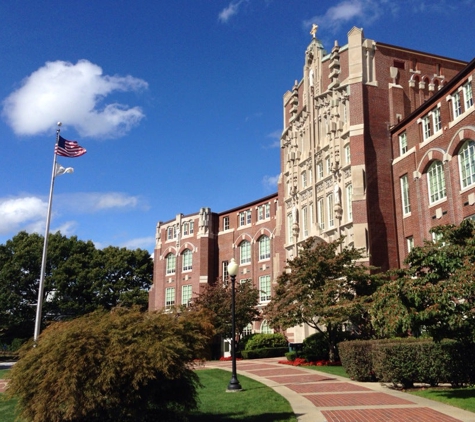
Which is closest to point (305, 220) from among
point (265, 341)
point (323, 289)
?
point (265, 341)

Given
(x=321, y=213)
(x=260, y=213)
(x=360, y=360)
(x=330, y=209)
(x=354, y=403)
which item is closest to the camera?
(x=354, y=403)

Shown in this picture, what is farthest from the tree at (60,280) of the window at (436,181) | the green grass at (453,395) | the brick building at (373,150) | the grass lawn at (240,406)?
the green grass at (453,395)

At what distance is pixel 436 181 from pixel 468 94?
16.9ft

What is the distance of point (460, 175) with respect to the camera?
87.2 feet

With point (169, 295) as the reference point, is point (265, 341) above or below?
below

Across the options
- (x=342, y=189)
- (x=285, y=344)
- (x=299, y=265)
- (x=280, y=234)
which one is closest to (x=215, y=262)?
(x=280, y=234)

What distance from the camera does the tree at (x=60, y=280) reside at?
60.8 m

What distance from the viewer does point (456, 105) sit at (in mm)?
27641

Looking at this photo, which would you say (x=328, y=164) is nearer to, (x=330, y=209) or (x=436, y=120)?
(x=330, y=209)

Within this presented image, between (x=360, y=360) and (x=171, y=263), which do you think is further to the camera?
(x=171, y=263)

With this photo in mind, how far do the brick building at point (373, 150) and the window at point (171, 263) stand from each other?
1434cm

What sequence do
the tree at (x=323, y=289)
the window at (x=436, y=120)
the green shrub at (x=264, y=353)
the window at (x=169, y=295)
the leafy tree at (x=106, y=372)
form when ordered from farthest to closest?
the window at (x=169, y=295), the green shrub at (x=264, y=353), the window at (x=436, y=120), the tree at (x=323, y=289), the leafy tree at (x=106, y=372)

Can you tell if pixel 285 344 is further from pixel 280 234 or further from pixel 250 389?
pixel 250 389

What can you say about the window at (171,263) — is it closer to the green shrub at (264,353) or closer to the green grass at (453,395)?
the green shrub at (264,353)
